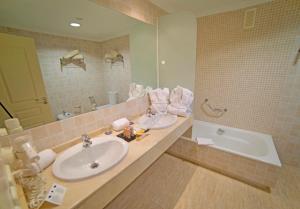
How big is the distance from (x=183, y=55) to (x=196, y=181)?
1.70m

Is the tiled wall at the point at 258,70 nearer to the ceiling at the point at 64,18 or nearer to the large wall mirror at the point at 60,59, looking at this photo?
the large wall mirror at the point at 60,59

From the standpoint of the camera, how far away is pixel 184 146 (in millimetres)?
2068

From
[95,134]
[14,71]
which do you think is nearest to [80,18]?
[14,71]

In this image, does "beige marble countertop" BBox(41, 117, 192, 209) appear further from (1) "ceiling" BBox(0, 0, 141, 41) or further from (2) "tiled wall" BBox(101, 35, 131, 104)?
(1) "ceiling" BBox(0, 0, 141, 41)

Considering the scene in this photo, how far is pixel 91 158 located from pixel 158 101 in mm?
1102

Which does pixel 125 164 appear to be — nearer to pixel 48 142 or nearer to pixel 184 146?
pixel 48 142

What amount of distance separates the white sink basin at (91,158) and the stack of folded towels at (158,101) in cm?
81

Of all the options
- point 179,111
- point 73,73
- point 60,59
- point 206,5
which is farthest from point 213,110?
point 60,59

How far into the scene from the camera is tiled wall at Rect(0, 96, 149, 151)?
38.1 inches

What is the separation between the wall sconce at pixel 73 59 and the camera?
43.5 inches

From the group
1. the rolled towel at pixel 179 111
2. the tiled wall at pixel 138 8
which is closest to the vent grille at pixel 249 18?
the tiled wall at pixel 138 8

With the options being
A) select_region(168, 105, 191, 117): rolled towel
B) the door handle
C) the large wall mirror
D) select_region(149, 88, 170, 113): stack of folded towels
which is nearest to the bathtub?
select_region(168, 105, 191, 117): rolled towel

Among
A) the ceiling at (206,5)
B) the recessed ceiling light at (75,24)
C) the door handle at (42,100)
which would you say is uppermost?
the ceiling at (206,5)

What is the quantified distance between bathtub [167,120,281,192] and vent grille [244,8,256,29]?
5.18 ft
